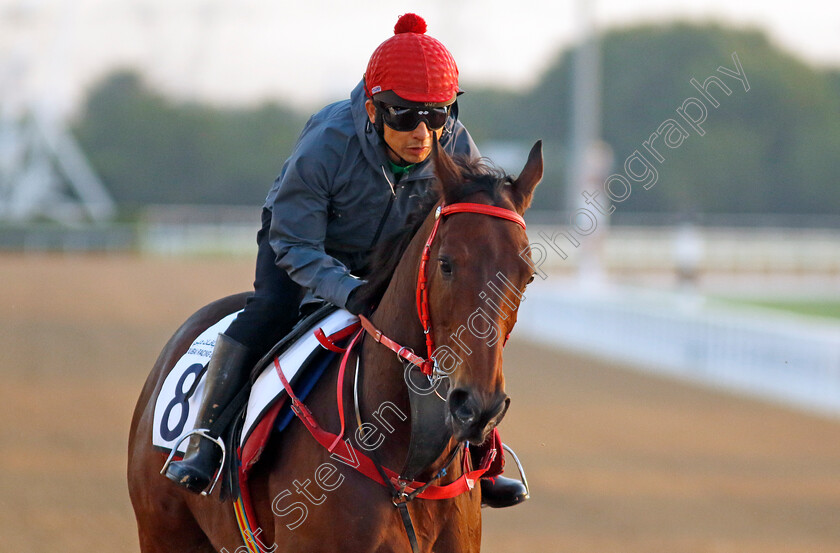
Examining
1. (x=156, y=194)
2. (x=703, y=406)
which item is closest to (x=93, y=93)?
(x=156, y=194)

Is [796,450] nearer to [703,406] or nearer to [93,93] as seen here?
[703,406]

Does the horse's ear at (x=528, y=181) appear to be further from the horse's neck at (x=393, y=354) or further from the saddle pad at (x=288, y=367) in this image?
the saddle pad at (x=288, y=367)

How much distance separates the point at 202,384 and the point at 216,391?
27 cm

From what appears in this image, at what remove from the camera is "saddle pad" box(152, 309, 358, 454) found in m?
3.10

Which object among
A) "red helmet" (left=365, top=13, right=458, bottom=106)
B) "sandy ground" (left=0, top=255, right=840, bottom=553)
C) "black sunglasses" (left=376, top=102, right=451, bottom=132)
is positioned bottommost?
"sandy ground" (left=0, top=255, right=840, bottom=553)

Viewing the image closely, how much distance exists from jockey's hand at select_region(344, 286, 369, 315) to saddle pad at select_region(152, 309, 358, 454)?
0.49ft

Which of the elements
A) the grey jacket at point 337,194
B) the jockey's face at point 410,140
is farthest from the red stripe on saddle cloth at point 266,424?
the jockey's face at point 410,140

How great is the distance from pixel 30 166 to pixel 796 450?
137ft

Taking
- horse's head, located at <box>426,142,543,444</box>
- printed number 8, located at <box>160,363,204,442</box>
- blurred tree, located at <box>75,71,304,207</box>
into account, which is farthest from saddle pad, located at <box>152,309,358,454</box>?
blurred tree, located at <box>75,71,304,207</box>

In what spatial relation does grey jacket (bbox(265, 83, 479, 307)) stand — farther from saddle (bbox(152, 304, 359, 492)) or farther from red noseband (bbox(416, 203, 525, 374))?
red noseband (bbox(416, 203, 525, 374))

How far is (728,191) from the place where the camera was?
154 feet

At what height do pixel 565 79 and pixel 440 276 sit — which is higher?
pixel 565 79

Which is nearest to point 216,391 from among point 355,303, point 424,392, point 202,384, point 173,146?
point 202,384

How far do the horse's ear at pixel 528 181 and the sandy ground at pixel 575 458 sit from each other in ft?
12.4
